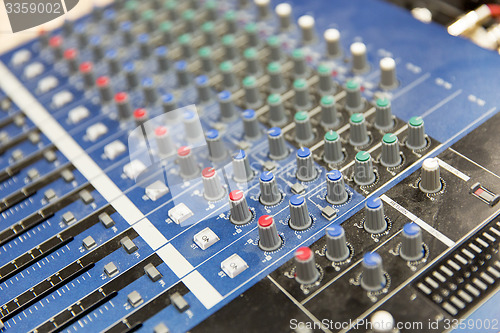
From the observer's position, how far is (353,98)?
12.2ft

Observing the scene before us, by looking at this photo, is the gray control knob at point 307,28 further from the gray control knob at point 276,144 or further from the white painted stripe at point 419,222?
the white painted stripe at point 419,222

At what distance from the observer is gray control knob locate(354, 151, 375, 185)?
3.22 metres

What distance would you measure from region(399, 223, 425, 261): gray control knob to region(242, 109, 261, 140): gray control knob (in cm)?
116

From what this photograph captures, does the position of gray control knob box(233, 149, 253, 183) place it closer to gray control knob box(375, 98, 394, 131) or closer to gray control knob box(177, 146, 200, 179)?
gray control knob box(177, 146, 200, 179)

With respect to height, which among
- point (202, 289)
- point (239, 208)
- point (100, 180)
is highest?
point (239, 208)

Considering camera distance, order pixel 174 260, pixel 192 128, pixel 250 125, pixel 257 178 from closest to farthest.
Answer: pixel 174 260 → pixel 257 178 → pixel 250 125 → pixel 192 128

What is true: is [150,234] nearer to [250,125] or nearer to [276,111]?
[250,125]

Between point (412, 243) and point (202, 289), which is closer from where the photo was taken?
point (412, 243)

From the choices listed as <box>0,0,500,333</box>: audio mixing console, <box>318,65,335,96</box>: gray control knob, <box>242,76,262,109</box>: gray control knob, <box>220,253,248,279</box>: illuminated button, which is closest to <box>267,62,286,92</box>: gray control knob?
<box>0,0,500,333</box>: audio mixing console

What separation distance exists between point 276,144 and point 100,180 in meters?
1.00

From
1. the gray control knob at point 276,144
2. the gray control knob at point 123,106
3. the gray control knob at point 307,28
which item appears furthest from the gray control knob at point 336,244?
the gray control knob at point 307,28

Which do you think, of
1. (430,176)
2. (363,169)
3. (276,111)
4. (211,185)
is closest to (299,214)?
(363,169)

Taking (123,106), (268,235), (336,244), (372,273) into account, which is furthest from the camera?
(123,106)

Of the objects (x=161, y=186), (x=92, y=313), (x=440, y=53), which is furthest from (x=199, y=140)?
(x=440, y=53)
